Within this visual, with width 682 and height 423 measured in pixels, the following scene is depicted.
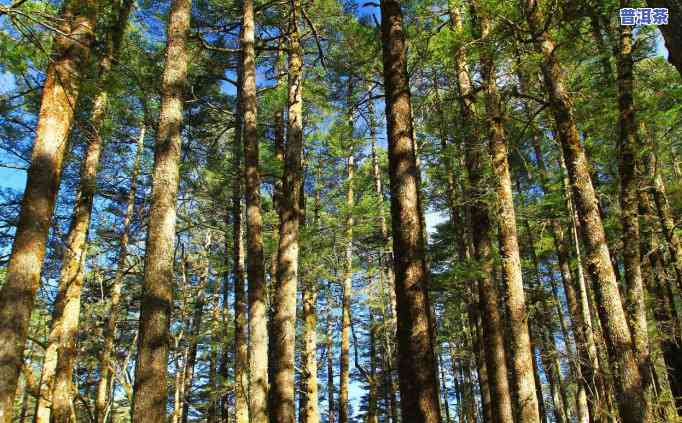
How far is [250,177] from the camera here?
329 inches

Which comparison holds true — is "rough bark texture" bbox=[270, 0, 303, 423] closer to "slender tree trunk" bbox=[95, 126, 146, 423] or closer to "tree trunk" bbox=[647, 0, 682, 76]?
"slender tree trunk" bbox=[95, 126, 146, 423]

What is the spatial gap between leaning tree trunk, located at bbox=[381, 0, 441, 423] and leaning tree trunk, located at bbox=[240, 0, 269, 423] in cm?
356

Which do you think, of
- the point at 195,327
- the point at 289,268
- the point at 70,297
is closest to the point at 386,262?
the point at 195,327

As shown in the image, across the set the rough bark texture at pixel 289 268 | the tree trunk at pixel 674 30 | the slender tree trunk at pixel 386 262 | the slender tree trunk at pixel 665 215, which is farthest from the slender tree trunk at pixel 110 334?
the slender tree trunk at pixel 665 215

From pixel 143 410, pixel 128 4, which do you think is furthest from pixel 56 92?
pixel 143 410

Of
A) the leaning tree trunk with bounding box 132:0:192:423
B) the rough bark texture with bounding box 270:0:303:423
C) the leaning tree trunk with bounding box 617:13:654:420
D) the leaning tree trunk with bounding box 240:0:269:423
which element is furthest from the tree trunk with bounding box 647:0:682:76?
the leaning tree trunk with bounding box 240:0:269:423

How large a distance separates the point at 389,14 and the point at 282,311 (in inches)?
197

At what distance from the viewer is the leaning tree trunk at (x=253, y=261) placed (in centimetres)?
689

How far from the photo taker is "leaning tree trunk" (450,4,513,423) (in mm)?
7531

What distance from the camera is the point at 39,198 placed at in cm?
523

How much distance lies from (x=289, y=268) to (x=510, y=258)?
396 cm

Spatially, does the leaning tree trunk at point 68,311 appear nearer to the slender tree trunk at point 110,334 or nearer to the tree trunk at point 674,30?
the slender tree trunk at point 110,334

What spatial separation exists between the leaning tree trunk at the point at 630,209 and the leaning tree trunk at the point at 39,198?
8.64 m

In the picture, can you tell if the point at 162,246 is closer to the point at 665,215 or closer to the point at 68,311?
the point at 68,311
